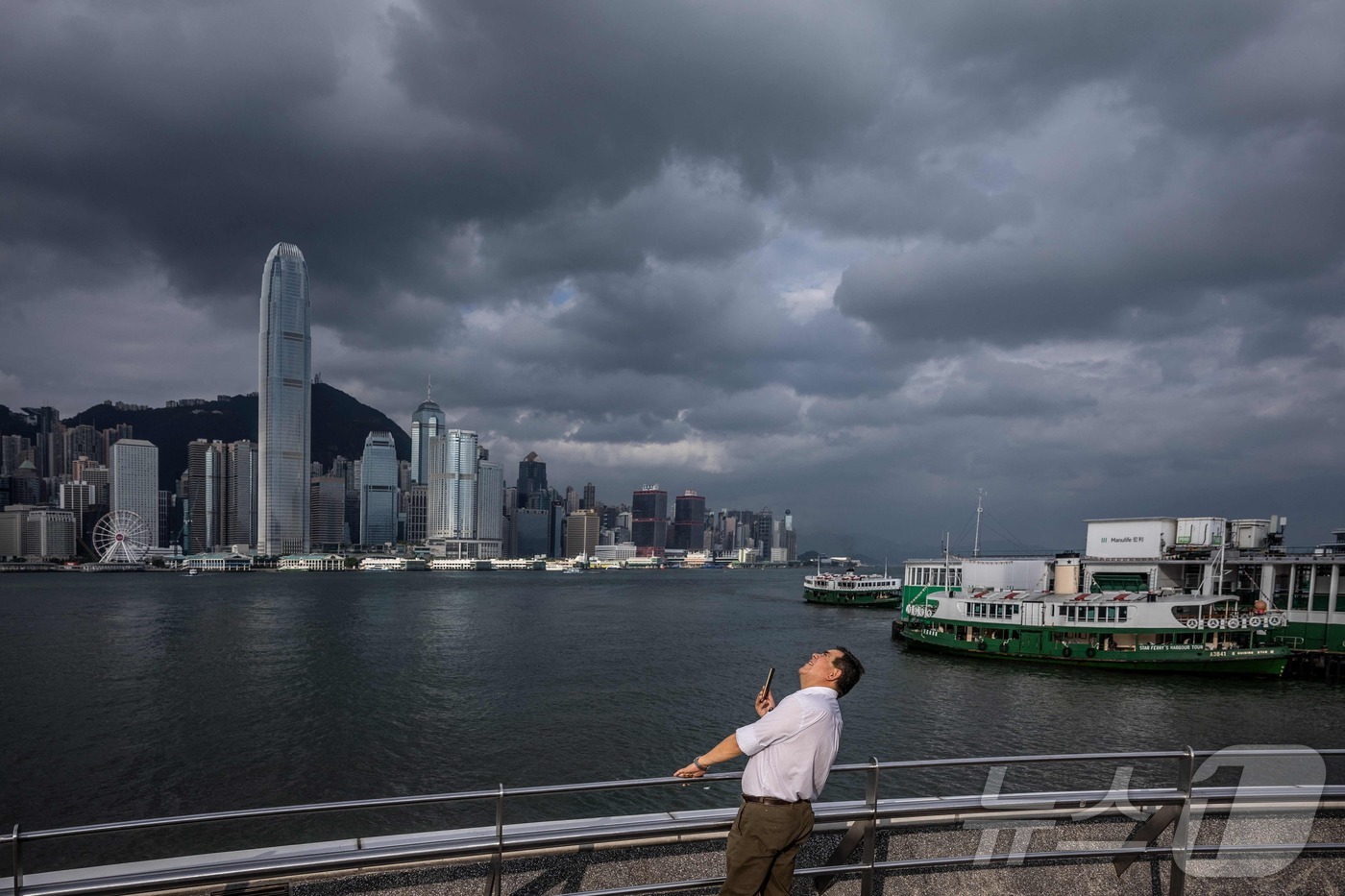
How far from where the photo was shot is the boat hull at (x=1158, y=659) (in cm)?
3509

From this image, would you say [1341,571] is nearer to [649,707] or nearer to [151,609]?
[649,707]

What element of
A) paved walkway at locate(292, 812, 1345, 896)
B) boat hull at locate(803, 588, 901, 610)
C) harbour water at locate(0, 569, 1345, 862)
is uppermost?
paved walkway at locate(292, 812, 1345, 896)

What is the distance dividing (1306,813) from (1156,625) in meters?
39.1

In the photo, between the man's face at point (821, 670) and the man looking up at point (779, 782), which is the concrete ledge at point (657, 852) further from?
the man's face at point (821, 670)

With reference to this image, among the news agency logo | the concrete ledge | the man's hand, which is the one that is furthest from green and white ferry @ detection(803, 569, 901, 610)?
the man's hand

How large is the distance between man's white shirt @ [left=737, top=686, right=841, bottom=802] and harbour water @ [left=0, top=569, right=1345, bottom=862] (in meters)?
17.5

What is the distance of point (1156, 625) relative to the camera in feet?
122

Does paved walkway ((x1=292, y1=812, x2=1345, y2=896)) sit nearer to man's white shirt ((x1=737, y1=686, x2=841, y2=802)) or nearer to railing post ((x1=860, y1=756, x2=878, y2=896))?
railing post ((x1=860, y1=756, x2=878, y2=896))

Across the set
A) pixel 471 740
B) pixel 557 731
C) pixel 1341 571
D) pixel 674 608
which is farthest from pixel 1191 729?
pixel 674 608

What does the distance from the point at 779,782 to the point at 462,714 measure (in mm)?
29589

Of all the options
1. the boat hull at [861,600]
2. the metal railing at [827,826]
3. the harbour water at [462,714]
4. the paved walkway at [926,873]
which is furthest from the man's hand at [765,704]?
the boat hull at [861,600]

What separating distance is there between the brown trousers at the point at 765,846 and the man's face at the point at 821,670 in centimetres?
67

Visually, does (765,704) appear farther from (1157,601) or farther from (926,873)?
(1157,601)

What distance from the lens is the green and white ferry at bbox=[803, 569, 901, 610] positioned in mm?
90000
